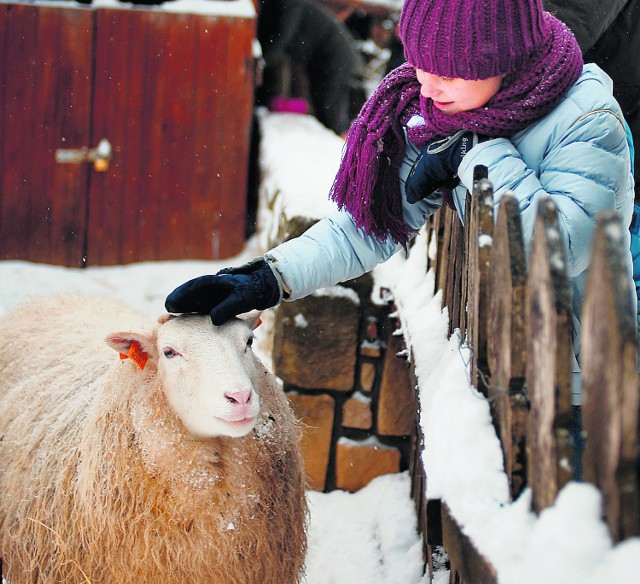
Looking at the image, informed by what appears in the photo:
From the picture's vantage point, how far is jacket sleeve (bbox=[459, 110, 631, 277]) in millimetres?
1716

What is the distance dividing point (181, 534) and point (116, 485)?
243mm

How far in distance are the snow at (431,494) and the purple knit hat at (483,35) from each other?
2.30ft

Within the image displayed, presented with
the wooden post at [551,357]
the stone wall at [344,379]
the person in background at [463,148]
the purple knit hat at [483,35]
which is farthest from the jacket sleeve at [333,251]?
the stone wall at [344,379]

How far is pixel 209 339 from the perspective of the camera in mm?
2314

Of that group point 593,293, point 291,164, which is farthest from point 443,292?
point 291,164

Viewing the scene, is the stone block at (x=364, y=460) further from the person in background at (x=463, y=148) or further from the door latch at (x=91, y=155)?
the door latch at (x=91, y=155)

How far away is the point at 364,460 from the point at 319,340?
681mm

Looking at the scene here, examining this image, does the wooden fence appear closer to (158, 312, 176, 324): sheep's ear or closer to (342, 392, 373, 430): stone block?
(158, 312, 176, 324): sheep's ear

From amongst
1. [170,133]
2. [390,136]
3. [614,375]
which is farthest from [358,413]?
[170,133]

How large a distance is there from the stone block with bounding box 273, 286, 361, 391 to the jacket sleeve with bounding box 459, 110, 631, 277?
6.92 feet

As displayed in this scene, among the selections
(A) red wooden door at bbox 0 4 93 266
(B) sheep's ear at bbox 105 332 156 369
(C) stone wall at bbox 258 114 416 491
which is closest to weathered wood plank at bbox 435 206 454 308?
(C) stone wall at bbox 258 114 416 491

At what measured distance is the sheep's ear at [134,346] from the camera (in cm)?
242

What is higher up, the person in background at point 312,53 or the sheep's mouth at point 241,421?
the sheep's mouth at point 241,421

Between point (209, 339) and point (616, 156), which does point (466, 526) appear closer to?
point (616, 156)
